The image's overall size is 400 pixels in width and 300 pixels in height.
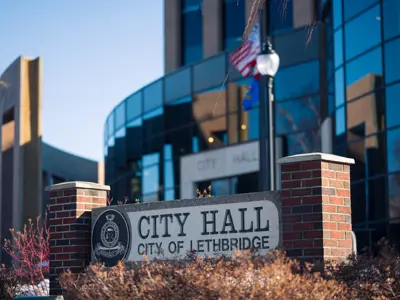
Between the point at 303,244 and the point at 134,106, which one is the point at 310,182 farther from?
the point at 134,106

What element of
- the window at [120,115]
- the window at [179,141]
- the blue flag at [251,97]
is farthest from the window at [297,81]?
the window at [120,115]

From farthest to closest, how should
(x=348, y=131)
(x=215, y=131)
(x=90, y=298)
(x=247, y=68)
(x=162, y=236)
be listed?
(x=215, y=131) → (x=348, y=131) → (x=247, y=68) → (x=162, y=236) → (x=90, y=298)

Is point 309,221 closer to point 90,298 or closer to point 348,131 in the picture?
point 90,298

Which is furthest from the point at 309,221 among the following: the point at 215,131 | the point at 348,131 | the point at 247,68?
the point at 215,131

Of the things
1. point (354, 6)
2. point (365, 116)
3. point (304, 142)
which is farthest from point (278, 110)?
point (354, 6)

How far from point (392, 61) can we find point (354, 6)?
2528 mm

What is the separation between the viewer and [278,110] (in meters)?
30.2

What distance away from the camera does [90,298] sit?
29.1ft

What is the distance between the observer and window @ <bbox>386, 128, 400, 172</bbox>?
2393 centimetres

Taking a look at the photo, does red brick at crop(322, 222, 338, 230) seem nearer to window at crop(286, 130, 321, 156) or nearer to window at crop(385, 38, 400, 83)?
window at crop(385, 38, 400, 83)

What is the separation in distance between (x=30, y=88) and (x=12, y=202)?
5309mm

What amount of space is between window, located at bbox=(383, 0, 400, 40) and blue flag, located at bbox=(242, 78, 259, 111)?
6.48m

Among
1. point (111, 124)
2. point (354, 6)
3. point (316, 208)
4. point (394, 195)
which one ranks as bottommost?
point (316, 208)

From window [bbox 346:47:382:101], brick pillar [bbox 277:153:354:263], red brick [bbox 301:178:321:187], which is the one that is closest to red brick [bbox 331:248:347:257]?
brick pillar [bbox 277:153:354:263]
